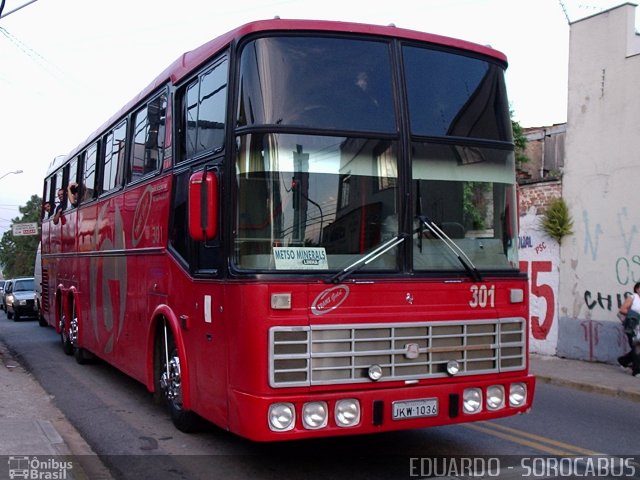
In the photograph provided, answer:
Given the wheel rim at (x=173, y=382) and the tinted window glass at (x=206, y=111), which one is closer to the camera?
the tinted window glass at (x=206, y=111)

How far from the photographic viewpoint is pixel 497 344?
6.25 meters

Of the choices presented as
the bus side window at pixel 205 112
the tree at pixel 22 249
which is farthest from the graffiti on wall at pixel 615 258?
the tree at pixel 22 249

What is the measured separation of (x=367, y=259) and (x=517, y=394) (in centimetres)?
184

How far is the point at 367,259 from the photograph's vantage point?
5.83 meters

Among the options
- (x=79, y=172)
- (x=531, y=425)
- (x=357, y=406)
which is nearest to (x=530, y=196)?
(x=531, y=425)

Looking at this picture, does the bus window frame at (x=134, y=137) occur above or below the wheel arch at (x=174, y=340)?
above

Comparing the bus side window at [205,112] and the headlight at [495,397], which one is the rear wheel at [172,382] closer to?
the bus side window at [205,112]

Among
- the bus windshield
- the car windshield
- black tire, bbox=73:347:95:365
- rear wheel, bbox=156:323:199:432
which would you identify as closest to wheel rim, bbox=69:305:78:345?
black tire, bbox=73:347:95:365

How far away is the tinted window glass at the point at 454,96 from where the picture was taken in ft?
20.4

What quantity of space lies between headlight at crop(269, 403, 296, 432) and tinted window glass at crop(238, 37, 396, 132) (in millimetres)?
2145

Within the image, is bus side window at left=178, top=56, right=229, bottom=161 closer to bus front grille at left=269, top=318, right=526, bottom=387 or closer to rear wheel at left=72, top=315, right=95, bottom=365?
bus front grille at left=269, top=318, right=526, bottom=387

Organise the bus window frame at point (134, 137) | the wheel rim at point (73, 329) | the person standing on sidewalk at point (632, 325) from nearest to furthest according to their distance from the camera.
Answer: the bus window frame at point (134, 137) → the person standing on sidewalk at point (632, 325) → the wheel rim at point (73, 329)

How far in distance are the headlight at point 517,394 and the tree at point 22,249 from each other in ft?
262

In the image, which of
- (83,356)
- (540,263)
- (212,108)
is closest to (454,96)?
(212,108)
